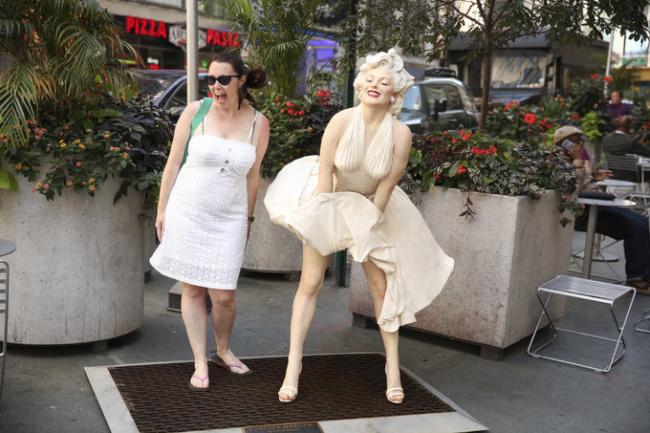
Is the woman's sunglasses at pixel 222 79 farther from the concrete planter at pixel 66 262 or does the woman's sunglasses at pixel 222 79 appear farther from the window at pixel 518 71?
the window at pixel 518 71

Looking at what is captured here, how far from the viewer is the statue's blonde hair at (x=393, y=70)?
4.11 meters

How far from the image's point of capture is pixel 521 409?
177 inches

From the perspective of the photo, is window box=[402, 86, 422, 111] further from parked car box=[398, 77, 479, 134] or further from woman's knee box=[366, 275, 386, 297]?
woman's knee box=[366, 275, 386, 297]

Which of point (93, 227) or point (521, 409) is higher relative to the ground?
point (93, 227)

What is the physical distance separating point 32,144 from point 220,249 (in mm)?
1254

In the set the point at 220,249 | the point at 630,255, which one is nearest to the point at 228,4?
the point at 220,249

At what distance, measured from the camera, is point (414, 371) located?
504 cm

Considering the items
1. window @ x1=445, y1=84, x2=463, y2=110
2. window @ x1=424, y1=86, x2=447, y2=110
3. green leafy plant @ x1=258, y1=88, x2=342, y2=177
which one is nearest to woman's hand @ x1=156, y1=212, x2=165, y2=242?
green leafy plant @ x1=258, y1=88, x2=342, y2=177

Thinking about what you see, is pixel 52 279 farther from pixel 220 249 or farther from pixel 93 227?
pixel 220 249

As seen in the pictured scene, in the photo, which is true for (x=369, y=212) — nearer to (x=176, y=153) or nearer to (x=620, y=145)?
(x=176, y=153)

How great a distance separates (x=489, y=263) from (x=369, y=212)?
1.33 meters

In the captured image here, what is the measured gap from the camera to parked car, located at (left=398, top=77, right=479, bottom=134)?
1403 cm

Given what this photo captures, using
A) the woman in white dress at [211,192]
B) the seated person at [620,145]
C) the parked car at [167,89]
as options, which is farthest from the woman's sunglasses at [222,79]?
the seated person at [620,145]

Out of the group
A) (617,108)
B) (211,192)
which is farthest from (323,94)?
(617,108)
